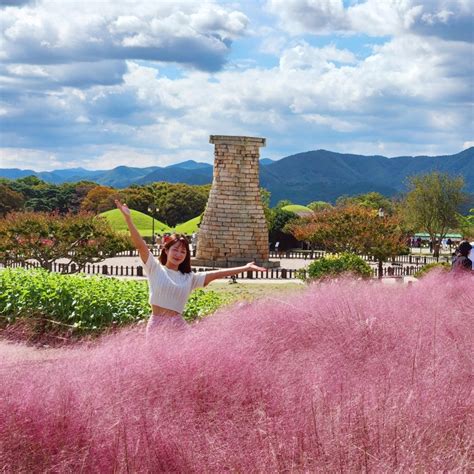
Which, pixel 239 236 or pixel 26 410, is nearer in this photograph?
pixel 26 410

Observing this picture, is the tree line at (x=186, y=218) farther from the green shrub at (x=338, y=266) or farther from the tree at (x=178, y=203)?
the green shrub at (x=338, y=266)

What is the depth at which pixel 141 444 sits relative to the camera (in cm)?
332

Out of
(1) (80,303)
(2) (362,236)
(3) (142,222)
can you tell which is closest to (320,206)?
(3) (142,222)

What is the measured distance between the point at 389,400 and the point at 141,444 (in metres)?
1.21

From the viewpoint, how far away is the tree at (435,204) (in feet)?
177

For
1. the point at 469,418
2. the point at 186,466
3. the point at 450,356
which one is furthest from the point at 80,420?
the point at 450,356

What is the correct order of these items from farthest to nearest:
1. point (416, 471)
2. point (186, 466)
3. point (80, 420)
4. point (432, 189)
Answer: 1. point (432, 189)
2. point (80, 420)
3. point (186, 466)
4. point (416, 471)

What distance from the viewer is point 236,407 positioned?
12.5 feet

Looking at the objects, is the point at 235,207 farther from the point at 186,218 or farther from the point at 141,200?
the point at 186,218

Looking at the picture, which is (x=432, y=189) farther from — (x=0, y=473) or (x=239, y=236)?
(x=0, y=473)

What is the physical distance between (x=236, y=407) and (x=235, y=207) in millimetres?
29499

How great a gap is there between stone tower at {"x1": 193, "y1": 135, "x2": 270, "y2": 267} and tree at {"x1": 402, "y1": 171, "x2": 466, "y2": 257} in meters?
24.2

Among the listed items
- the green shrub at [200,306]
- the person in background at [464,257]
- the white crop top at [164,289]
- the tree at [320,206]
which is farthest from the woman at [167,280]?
the tree at [320,206]

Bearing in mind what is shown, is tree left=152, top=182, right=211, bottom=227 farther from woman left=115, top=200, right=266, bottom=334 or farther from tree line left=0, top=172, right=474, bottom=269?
woman left=115, top=200, right=266, bottom=334
